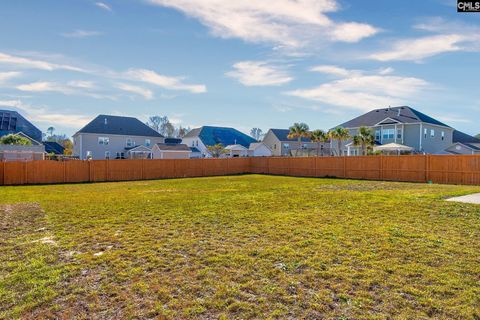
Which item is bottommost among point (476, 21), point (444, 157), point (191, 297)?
point (191, 297)

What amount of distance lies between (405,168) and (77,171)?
76.6 feet

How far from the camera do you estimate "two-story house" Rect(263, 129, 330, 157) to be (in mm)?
49500

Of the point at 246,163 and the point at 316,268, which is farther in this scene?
the point at 246,163

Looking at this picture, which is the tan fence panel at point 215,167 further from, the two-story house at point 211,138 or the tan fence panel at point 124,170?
the two-story house at point 211,138

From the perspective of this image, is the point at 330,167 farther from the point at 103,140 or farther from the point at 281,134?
the point at 103,140

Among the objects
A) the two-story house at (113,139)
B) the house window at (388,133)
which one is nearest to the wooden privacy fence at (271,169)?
the house window at (388,133)

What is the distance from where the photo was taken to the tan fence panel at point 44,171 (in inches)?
899

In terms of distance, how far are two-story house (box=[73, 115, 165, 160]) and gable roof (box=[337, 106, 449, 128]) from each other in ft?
86.3

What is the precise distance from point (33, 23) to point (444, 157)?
21868 mm

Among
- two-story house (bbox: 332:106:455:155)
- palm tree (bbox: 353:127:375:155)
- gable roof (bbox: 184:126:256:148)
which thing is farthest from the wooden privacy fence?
gable roof (bbox: 184:126:256:148)

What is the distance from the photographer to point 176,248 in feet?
18.5

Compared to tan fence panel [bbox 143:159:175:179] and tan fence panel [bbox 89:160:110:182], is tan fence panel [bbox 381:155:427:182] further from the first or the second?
tan fence panel [bbox 89:160:110:182]

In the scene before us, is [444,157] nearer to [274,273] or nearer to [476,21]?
[476,21]

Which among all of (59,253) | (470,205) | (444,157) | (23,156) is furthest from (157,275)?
(23,156)
